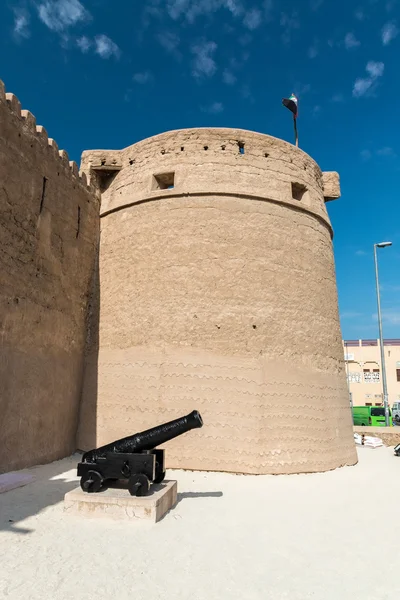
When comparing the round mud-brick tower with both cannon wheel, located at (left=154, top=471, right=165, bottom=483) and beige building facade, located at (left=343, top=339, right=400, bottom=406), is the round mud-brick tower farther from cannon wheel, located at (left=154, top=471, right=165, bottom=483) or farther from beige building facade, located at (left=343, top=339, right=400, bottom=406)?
beige building facade, located at (left=343, top=339, right=400, bottom=406)

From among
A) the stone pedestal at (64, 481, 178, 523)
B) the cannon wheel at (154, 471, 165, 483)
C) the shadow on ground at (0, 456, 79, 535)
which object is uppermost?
the cannon wheel at (154, 471, 165, 483)

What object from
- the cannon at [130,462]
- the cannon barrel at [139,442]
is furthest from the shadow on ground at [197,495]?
the cannon barrel at [139,442]

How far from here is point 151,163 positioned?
389 inches

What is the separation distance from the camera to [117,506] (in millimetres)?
4836

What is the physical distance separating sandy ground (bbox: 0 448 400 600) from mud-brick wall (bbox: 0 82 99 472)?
5.01 feet

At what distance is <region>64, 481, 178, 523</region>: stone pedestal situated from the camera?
4797mm

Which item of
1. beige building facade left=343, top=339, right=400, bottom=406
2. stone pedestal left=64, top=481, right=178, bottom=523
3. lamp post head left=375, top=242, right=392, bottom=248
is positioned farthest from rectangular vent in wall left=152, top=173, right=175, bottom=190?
beige building facade left=343, top=339, right=400, bottom=406

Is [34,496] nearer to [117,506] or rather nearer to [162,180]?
[117,506]

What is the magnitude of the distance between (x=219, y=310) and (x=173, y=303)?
37.9 inches

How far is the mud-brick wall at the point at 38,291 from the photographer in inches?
283

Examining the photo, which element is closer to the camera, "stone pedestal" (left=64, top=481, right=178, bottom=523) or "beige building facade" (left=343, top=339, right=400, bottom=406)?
"stone pedestal" (left=64, top=481, right=178, bottom=523)

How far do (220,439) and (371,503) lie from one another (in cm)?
275

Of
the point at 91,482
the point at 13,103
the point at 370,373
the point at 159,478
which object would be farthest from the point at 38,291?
the point at 370,373

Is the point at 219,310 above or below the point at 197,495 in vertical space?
above
